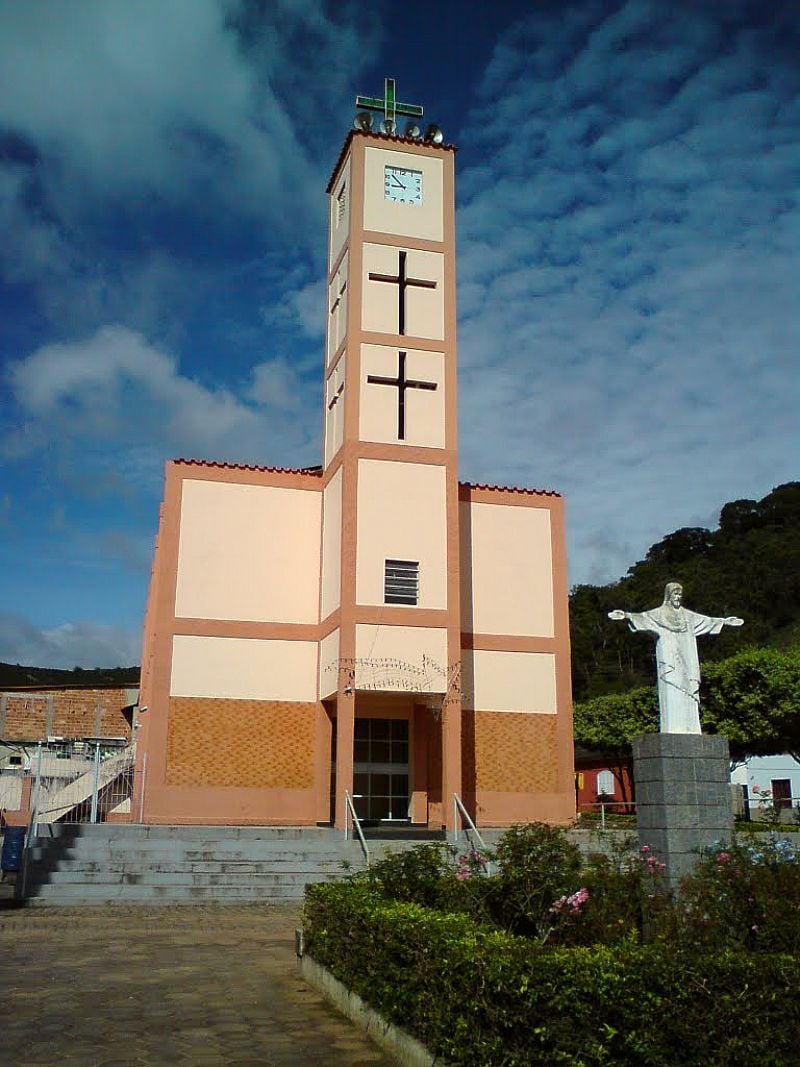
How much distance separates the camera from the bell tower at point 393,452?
19.2 m

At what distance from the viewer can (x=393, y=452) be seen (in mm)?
20375

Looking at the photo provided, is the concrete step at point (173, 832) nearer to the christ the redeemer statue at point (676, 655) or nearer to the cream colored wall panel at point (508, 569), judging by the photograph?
the cream colored wall panel at point (508, 569)

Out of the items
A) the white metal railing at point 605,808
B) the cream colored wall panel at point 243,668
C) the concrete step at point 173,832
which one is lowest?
the concrete step at point 173,832

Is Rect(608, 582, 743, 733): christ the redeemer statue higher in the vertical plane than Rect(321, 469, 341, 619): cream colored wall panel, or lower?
lower

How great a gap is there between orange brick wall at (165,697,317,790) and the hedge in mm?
14450

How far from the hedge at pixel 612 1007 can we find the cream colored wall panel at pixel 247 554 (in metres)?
15.3

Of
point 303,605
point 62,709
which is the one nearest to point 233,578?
point 303,605

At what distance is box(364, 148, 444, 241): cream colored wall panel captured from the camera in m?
21.8

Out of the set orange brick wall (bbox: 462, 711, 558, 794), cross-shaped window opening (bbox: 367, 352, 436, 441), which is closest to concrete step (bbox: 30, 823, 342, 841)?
orange brick wall (bbox: 462, 711, 558, 794)

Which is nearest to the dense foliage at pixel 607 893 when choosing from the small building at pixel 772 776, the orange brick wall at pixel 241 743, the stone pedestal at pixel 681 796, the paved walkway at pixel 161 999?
the stone pedestal at pixel 681 796

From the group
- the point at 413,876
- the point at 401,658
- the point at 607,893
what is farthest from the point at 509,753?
the point at 607,893

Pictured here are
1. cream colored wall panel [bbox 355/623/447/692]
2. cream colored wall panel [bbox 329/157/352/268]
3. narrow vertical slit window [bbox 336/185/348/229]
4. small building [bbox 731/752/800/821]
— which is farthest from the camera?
small building [bbox 731/752/800/821]

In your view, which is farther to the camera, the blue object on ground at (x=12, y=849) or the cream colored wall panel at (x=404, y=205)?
the cream colored wall panel at (x=404, y=205)

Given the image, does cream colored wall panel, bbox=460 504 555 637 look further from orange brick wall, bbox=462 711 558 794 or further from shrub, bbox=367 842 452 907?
shrub, bbox=367 842 452 907
